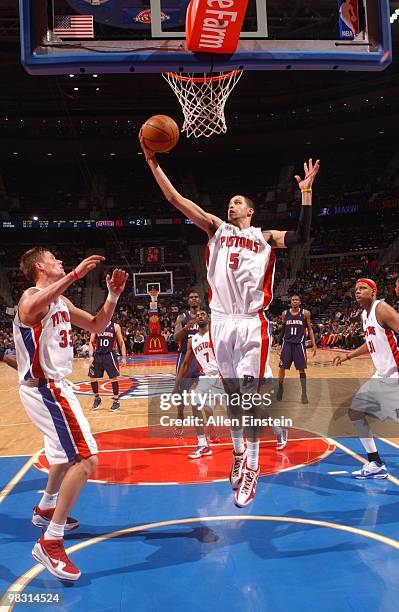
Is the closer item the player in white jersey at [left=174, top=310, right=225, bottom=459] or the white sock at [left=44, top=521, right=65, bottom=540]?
the white sock at [left=44, top=521, right=65, bottom=540]

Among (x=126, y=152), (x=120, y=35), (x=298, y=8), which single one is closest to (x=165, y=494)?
(x=120, y=35)

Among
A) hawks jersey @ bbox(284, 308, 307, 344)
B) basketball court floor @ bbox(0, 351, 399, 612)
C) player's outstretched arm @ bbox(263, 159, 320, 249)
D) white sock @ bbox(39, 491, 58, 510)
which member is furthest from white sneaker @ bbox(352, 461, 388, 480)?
hawks jersey @ bbox(284, 308, 307, 344)

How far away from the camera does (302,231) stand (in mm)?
4328

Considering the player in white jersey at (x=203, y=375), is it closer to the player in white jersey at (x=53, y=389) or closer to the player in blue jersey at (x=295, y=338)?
the player in blue jersey at (x=295, y=338)

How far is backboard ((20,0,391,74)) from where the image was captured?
192 inches

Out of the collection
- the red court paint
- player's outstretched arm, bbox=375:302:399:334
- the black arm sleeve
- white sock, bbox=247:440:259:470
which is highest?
the black arm sleeve

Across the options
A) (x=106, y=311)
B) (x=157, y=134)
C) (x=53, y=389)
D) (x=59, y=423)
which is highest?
(x=157, y=134)

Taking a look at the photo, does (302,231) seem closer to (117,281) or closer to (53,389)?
(117,281)

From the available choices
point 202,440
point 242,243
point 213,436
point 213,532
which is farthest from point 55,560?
point 213,436

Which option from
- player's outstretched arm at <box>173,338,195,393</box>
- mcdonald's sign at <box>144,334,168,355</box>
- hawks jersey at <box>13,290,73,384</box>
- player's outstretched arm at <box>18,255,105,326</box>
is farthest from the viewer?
mcdonald's sign at <box>144,334,168,355</box>

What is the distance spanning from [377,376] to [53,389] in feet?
12.4

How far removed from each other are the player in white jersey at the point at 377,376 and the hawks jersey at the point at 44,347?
11.0ft

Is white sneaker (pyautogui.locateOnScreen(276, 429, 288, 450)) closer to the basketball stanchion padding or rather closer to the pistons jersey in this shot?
the pistons jersey

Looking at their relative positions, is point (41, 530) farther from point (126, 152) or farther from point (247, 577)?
point (126, 152)
